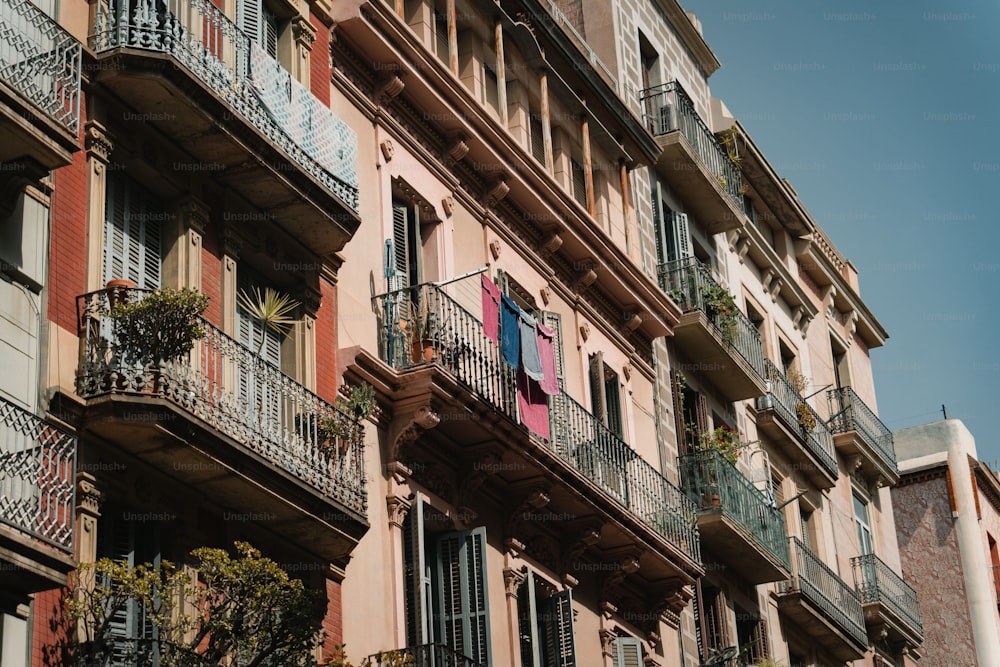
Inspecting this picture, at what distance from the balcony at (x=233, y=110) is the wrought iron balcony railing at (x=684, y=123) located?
13.4m

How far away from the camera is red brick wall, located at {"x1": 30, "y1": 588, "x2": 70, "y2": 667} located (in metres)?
14.9

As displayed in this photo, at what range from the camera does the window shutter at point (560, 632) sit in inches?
933

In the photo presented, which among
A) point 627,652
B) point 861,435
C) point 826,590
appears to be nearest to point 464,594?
point 627,652

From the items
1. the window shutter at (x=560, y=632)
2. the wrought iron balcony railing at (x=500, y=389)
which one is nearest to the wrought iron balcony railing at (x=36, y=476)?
the wrought iron balcony railing at (x=500, y=389)

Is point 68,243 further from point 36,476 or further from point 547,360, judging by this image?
point 547,360

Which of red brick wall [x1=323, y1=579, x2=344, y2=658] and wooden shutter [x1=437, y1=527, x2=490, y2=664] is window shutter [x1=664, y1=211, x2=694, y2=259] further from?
red brick wall [x1=323, y1=579, x2=344, y2=658]

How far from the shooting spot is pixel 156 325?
16.3 meters

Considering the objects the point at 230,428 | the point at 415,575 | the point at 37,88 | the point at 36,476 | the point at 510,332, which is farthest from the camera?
the point at 510,332

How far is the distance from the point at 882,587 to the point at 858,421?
146 inches

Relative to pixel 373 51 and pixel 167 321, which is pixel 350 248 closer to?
pixel 373 51

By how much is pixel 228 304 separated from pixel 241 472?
239 centimetres

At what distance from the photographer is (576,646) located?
80.2 feet

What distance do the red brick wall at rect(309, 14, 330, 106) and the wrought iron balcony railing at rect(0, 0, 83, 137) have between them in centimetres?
496

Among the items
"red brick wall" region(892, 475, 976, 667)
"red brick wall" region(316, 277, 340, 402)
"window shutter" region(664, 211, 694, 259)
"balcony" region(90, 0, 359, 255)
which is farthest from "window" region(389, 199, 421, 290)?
"red brick wall" region(892, 475, 976, 667)
